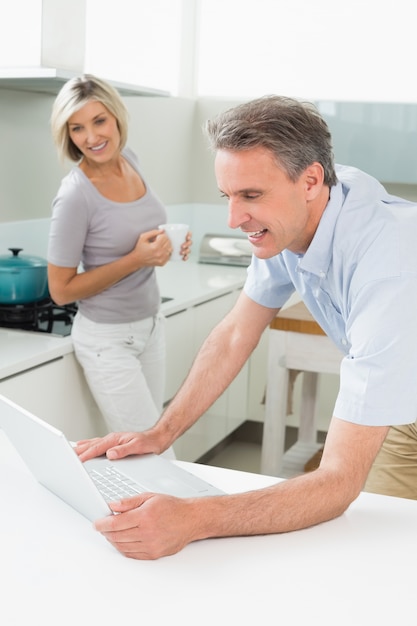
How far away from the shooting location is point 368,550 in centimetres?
122

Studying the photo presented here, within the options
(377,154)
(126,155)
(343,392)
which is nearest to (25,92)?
(126,155)

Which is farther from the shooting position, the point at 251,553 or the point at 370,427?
the point at 370,427

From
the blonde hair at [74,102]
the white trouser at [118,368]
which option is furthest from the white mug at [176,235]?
the blonde hair at [74,102]

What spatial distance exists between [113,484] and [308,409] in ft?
7.59

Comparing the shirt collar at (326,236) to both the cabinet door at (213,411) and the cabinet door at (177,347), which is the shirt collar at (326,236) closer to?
the cabinet door at (177,347)

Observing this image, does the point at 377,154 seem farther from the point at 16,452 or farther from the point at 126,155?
the point at 16,452

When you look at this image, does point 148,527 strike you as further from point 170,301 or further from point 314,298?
point 170,301

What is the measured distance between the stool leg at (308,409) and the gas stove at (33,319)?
1.23 meters

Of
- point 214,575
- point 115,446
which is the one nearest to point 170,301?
point 115,446

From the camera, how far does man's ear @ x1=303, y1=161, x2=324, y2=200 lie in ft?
4.91

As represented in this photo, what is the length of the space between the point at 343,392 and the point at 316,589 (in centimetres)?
36

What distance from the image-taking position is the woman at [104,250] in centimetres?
244

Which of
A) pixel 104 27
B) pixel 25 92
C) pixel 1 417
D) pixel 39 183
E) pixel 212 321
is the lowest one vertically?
pixel 212 321

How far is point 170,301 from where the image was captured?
312 centimetres
